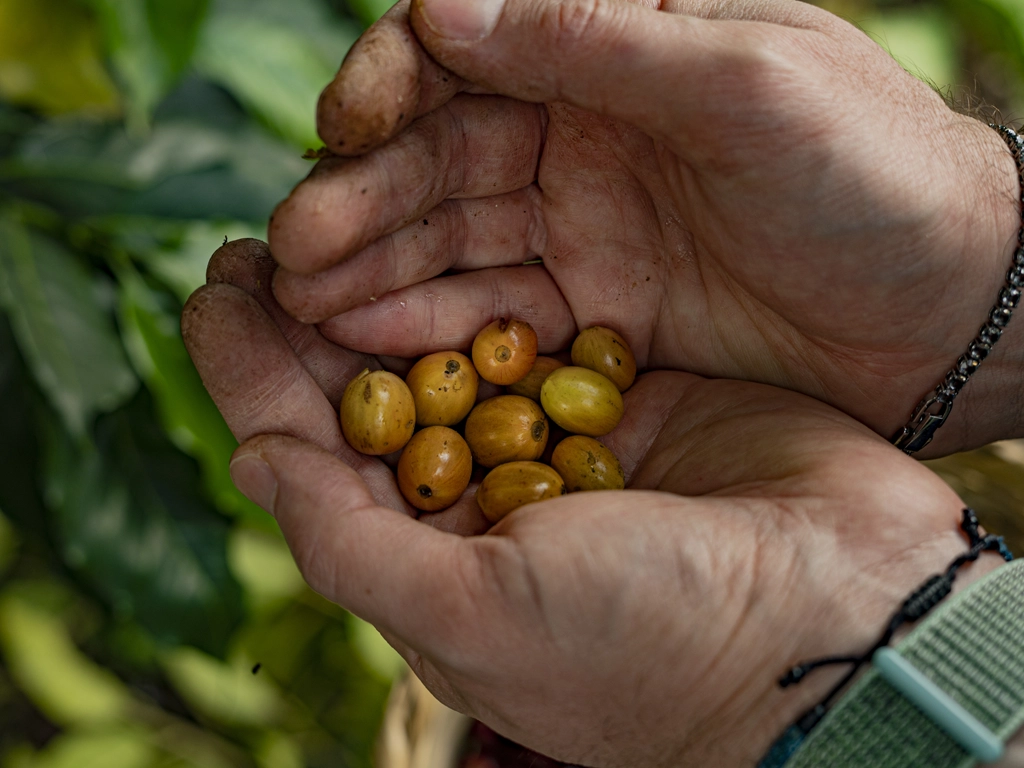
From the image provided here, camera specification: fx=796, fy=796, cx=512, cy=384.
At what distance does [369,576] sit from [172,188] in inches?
48.5

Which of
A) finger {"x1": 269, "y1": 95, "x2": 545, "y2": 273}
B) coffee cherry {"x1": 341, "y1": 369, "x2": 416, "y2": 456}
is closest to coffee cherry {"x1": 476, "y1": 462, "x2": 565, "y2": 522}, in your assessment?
coffee cherry {"x1": 341, "y1": 369, "x2": 416, "y2": 456}

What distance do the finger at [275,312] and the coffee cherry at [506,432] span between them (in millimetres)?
305

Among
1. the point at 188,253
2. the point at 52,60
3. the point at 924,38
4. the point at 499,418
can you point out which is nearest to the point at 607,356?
the point at 499,418

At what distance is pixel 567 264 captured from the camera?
1854 millimetres

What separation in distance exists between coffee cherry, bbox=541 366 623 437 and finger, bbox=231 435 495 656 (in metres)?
0.53

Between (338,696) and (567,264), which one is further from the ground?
(567,264)

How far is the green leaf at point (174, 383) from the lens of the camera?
1.94 meters

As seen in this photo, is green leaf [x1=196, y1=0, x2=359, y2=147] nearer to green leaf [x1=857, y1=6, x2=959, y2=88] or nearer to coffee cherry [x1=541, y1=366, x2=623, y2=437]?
coffee cherry [x1=541, y1=366, x2=623, y2=437]

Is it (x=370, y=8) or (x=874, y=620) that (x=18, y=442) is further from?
(x=874, y=620)

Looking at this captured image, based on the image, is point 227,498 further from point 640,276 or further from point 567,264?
point 640,276

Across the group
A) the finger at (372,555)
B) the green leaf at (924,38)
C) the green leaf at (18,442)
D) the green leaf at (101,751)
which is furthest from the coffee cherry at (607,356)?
the green leaf at (924,38)

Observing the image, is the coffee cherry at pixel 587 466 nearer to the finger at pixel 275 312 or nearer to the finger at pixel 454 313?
the finger at pixel 454 313

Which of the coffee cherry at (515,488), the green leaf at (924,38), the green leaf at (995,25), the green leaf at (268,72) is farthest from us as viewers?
the green leaf at (924,38)

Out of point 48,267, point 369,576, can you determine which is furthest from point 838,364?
point 48,267
